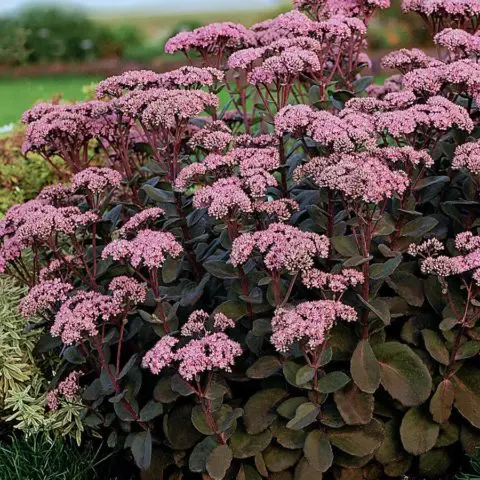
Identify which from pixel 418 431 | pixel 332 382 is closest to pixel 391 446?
pixel 418 431

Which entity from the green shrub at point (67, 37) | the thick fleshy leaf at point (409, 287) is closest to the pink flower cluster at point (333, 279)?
the thick fleshy leaf at point (409, 287)

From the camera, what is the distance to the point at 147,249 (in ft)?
9.61

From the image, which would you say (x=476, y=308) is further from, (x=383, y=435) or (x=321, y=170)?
(x=321, y=170)

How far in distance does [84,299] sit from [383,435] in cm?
118

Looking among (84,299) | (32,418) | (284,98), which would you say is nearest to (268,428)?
(84,299)

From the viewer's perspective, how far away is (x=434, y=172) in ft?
11.5

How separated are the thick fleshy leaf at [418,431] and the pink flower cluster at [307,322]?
0.57 meters

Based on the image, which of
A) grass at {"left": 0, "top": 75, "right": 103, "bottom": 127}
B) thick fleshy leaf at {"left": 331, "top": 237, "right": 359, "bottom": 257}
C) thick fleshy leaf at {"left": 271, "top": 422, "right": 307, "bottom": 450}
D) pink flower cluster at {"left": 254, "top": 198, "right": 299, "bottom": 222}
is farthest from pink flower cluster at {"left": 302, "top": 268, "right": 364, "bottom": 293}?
grass at {"left": 0, "top": 75, "right": 103, "bottom": 127}

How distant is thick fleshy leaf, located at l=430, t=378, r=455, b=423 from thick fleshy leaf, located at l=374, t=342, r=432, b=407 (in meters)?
0.11

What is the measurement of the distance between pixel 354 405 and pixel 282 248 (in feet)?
2.16

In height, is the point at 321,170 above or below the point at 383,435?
above

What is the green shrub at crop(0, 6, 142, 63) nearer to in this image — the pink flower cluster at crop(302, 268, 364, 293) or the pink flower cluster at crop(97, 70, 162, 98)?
the pink flower cluster at crop(97, 70, 162, 98)

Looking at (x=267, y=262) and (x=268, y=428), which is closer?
(x=267, y=262)

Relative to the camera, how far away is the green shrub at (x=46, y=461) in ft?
11.1
